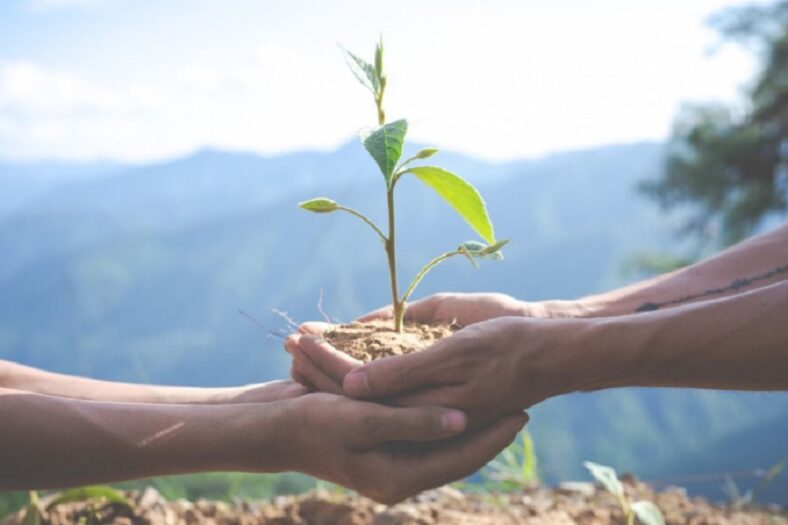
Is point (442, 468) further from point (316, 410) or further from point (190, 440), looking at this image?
point (190, 440)

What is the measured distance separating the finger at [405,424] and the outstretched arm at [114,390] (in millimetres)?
410

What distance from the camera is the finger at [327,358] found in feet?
4.65

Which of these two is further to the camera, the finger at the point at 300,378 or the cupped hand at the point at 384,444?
the finger at the point at 300,378

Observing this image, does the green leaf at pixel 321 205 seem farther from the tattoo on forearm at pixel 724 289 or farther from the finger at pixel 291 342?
the tattoo on forearm at pixel 724 289

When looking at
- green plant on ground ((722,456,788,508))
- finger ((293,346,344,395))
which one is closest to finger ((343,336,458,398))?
finger ((293,346,344,395))

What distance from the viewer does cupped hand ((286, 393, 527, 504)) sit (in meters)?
1.33

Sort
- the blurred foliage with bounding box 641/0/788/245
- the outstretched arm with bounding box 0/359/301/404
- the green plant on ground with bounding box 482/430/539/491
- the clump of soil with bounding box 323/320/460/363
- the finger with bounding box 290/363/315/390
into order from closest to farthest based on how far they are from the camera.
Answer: the clump of soil with bounding box 323/320/460/363, the finger with bounding box 290/363/315/390, the outstretched arm with bounding box 0/359/301/404, the green plant on ground with bounding box 482/430/539/491, the blurred foliage with bounding box 641/0/788/245

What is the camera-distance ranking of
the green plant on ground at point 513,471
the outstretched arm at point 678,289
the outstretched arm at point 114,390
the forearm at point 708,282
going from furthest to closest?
the green plant on ground at point 513,471, the forearm at point 708,282, the outstretched arm at point 678,289, the outstretched arm at point 114,390

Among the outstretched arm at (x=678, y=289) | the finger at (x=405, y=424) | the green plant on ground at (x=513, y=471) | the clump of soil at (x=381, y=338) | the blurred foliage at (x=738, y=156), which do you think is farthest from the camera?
the blurred foliage at (x=738, y=156)

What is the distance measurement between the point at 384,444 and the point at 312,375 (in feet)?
0.75

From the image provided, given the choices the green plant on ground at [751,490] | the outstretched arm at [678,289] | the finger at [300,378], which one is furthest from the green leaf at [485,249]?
the green plant on ground at [751,490]

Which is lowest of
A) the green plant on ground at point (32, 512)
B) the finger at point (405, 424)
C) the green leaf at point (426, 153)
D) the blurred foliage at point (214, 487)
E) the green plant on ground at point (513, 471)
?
the green plant on ground at point (513, 471)

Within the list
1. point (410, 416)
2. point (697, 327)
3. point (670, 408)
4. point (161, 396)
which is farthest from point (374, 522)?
point (670, 408)

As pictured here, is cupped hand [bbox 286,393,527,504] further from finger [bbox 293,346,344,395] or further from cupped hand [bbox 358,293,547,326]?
Answer: cupped hand [bbox 358,293,547,326]
